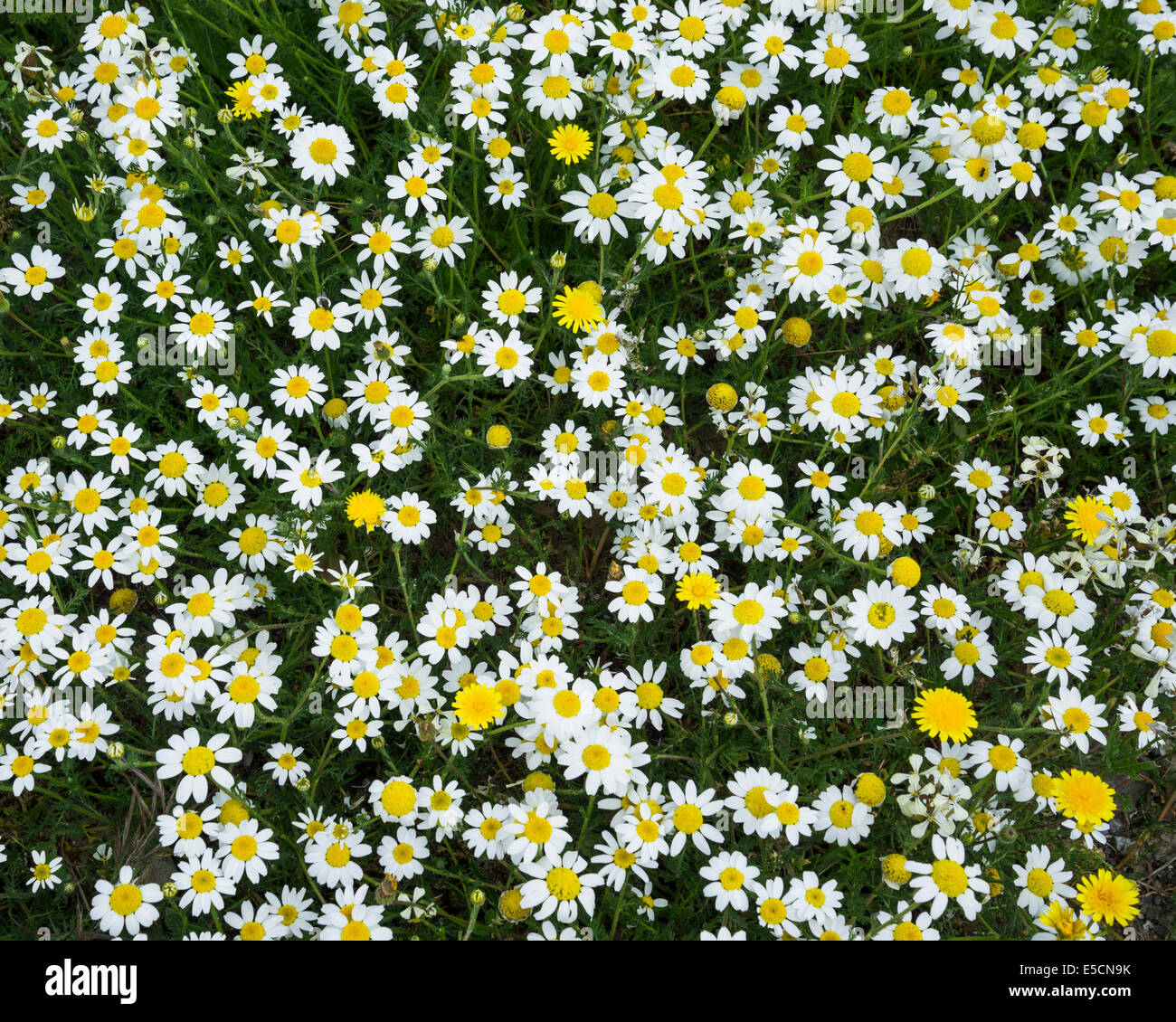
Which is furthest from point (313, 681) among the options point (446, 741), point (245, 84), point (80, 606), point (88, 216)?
point (245, 84)

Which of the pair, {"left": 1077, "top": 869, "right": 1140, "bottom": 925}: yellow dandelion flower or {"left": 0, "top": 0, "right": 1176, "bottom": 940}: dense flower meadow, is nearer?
{"left": 1077, "top": 869, "right": 1140, "bottom": 925}: yellow dandelion flower

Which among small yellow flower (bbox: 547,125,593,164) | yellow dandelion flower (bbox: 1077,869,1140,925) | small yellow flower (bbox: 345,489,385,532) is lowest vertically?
yellow dandelion flower (bbox: 1077,869,1140,925)

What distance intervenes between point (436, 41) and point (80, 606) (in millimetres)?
3372

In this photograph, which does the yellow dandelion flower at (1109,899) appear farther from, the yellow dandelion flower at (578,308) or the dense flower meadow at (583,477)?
the yellow dandelion flower at (578,308)

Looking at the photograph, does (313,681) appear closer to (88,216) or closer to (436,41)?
(88,216)

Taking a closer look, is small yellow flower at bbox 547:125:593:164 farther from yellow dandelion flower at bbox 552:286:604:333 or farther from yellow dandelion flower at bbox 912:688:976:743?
yellow dandelion flower at bbox 912:688:976:743

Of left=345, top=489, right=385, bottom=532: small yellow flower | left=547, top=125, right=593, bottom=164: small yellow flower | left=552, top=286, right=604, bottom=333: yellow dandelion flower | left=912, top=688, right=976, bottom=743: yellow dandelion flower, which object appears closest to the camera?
left=912, top=688, right=976, bottom=743: yellow dandelion flower

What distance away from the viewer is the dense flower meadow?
12.3 feet

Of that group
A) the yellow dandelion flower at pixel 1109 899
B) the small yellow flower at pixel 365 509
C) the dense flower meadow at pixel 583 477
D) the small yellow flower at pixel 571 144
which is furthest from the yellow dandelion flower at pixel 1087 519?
the small yellow flower at pixel 365 509

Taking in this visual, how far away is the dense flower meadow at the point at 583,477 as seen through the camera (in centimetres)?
375

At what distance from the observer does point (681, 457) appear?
427 cm

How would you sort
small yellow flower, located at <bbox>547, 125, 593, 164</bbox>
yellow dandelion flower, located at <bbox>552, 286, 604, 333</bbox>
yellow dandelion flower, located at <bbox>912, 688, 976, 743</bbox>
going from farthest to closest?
small yellow flower, located at <bbox>547, 125, 593, 164</bbox> < yellow dandelion flower, located at <bbox>552, 286, 604, 333</bbox> < yellow dandelion flower, located at <bbox>912, 688, 976, 743</bbox>

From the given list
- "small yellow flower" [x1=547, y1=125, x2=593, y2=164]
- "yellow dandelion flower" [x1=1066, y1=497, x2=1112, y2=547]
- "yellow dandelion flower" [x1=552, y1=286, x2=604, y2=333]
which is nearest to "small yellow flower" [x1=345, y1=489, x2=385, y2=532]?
"yellow dandelion flower" [x1=552, y1=286, x2=604, y2=333]
